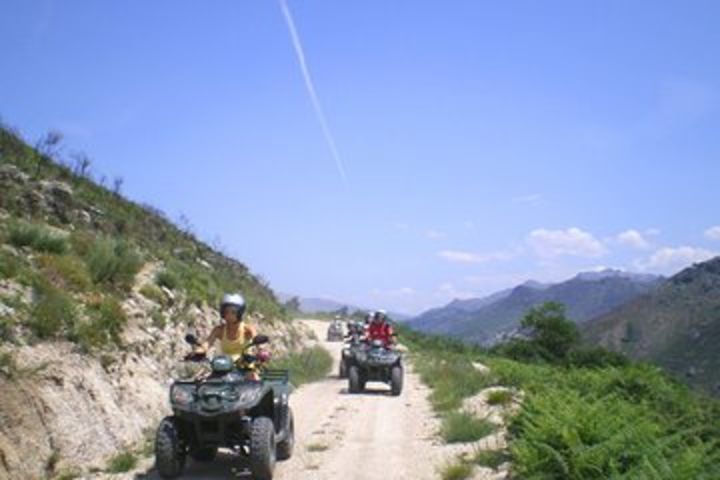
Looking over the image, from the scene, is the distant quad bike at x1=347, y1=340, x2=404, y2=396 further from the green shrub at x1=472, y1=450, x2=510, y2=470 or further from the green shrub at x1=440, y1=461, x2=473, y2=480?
the green shrub at x1=440, y1=461, x2=473, y2=480

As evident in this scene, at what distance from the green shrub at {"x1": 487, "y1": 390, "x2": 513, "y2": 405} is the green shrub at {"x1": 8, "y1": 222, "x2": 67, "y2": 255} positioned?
30.5 ft

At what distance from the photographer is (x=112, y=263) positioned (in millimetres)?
15828

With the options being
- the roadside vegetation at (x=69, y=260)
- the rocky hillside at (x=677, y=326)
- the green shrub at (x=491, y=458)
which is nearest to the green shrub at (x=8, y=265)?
the roadside vegetation at (x=69, y=260)

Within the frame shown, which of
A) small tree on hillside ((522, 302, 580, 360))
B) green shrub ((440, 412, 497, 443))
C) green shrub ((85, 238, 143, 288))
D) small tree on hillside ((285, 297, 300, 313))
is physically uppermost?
small tree on hillside ((285, 297, 300, 313))

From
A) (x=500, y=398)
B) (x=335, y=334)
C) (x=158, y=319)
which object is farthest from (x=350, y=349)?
(x=335, y=334)

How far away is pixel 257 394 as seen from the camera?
10.1 meters

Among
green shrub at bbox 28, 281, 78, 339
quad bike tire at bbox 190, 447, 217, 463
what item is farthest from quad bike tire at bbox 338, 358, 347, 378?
quad bike tire at bbox 190, 447, 217, 463

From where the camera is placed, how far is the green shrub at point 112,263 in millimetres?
15383

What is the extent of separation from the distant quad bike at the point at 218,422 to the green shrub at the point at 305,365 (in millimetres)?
12672

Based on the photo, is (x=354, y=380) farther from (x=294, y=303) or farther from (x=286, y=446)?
(x=294, y=303)

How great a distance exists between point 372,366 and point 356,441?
828cm

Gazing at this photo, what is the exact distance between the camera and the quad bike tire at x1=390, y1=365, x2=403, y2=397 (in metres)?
20.8

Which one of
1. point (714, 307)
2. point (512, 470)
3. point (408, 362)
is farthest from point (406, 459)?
point (714, 307)

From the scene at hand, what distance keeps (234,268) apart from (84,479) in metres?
32.5
